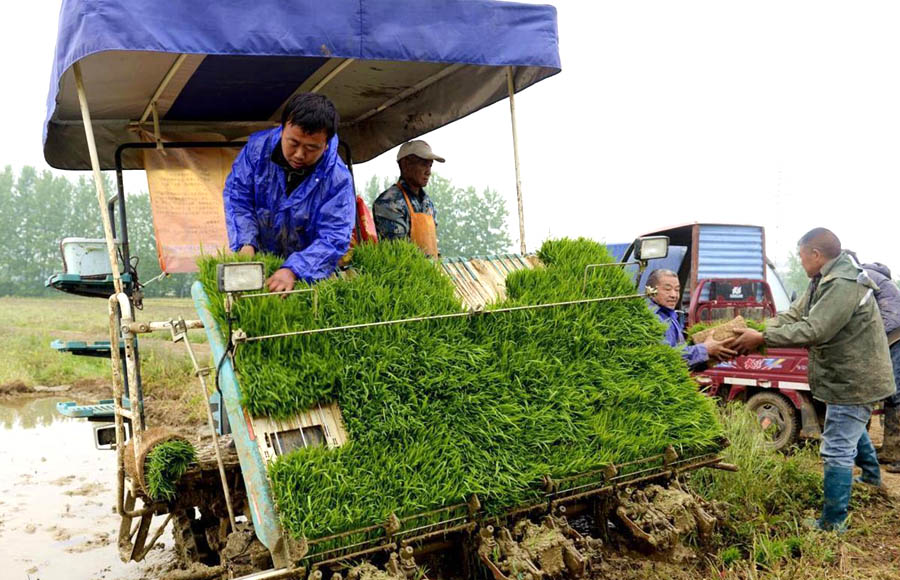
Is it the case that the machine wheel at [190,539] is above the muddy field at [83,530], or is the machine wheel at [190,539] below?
above

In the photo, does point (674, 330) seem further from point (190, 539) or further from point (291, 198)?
point (190, 539)

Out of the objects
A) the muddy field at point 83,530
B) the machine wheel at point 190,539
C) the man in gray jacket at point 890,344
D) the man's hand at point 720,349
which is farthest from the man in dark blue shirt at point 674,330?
the machine wheel at point 190,539

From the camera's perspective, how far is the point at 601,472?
354cm

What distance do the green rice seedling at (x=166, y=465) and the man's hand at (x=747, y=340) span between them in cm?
350

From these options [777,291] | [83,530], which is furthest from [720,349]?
[777,291]

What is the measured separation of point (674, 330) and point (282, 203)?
9.47ft

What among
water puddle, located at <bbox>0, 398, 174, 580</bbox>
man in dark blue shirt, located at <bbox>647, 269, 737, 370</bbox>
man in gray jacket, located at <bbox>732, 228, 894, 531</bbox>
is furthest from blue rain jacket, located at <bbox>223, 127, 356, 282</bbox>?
man in gray jacket, located at <bbox>732, 228, 894, 531</bbox>

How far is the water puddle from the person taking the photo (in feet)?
18.6

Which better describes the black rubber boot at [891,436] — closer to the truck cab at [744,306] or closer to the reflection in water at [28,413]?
the truck cab at [744,306]

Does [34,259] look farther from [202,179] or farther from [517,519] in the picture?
[517,519]

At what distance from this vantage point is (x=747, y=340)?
467cm

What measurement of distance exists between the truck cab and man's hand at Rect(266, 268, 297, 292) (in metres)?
2.07

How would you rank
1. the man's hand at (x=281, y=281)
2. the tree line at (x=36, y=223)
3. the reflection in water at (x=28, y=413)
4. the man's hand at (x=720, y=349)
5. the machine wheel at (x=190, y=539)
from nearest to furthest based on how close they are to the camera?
the man's hand at (x=281, y=281) → the machine wheel at (x=190, y=539) → the man's hand at (x=720, y=349) → the reflection in water at (x=28, y=413) → the tree line at (x=36, y=223)

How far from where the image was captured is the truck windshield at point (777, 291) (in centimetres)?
1161
